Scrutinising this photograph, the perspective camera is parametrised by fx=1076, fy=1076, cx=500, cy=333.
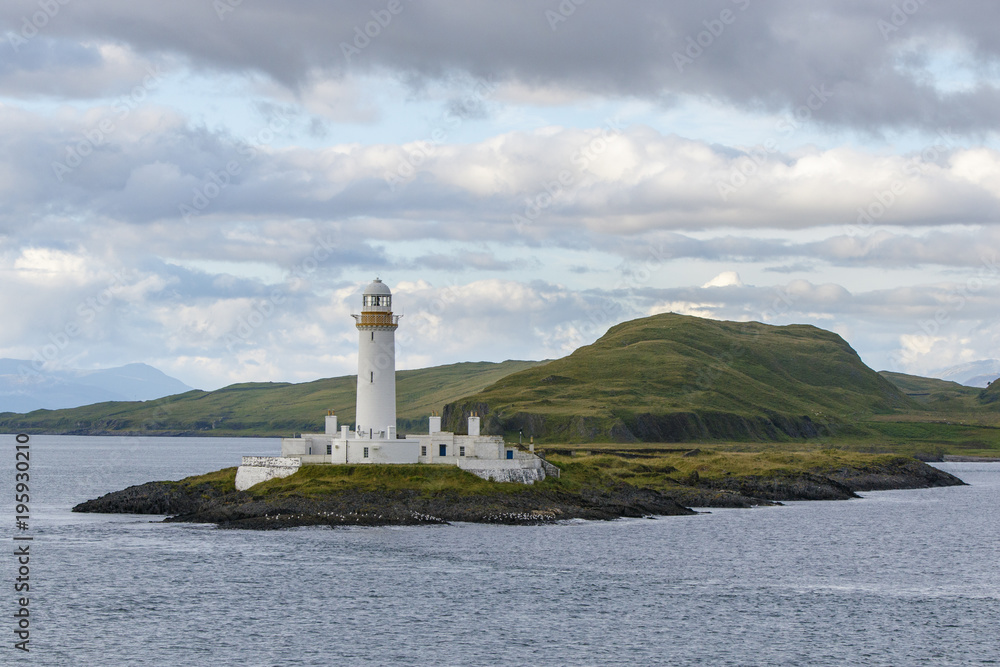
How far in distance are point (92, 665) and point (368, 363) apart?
46.6m

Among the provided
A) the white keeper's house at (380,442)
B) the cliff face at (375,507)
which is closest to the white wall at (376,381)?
the white keeper's house at (380,442)

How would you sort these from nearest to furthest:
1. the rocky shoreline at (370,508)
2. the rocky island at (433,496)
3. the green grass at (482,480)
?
the rocky shoreline at (370,508)
the rocky island at (433,496)
the green grass at (482,480)

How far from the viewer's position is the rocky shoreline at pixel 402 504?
265 ft

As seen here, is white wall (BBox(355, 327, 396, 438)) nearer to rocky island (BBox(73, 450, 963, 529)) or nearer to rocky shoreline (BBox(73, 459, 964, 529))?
rocky island (BBox(73, 450, 963, 529))

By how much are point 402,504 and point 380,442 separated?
701cm

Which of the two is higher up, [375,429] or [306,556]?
[375,429]

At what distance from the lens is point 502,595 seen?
193ft

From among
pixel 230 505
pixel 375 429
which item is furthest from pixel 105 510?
pixel 375 429

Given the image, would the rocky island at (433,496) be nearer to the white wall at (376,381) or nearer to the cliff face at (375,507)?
the cliff face at (375,507)

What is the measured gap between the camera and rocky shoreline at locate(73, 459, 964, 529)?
80625 mm

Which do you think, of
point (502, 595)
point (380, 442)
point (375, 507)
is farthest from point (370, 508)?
point (502, 595)

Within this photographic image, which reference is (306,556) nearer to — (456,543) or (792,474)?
(456,543)

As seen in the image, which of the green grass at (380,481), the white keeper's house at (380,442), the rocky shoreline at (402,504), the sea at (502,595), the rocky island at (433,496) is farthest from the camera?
the white keeper's house at (380,442)

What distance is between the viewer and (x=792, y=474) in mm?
133375
